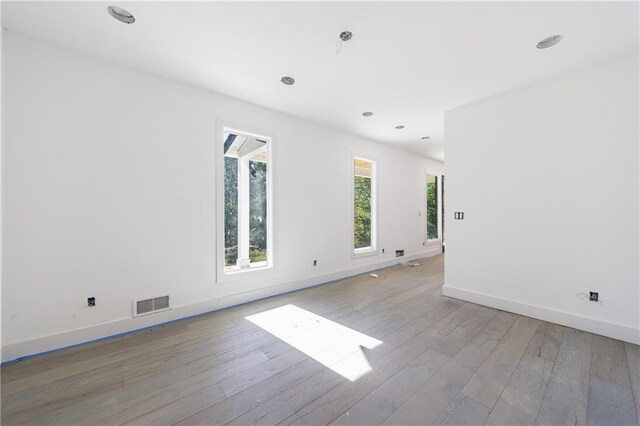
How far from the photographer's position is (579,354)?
7.24ft

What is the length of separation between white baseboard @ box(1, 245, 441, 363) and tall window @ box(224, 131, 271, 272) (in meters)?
0.43

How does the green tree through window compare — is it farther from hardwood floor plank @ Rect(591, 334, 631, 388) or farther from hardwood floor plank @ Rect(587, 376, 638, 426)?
hardwood floor plank @ Rect(587, 376, 638, 426)

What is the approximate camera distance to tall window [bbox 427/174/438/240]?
7244mm

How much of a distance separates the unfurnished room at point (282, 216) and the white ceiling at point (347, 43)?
2cm

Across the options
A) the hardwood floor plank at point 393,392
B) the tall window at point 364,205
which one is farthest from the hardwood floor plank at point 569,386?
the tall window at point 364,205

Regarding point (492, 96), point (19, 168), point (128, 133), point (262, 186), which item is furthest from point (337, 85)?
point (19, 168)

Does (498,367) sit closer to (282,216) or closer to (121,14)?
(282,216)

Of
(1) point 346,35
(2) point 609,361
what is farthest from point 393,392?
(1) point 346,35

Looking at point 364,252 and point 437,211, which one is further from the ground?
point 437,211

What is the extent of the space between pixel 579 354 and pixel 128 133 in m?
4.78

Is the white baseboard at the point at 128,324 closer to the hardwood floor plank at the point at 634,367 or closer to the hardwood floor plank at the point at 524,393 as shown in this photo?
the hardwood floor plank at the point at 524,393

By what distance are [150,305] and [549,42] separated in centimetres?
469

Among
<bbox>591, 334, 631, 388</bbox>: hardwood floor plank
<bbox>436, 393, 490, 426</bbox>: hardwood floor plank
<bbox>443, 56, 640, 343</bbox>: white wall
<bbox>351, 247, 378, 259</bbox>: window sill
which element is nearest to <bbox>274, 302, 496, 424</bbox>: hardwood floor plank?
<bbox>436, 393, 490, 426</bbox>: hardwood floor plank

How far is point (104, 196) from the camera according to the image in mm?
2539
